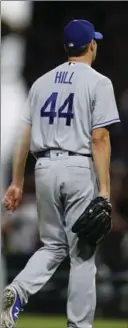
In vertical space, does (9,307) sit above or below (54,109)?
below

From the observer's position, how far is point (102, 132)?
5980 mm

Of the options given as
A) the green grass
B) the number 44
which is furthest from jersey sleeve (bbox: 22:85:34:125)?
the green grass

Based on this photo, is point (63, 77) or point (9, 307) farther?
point (63, 77)

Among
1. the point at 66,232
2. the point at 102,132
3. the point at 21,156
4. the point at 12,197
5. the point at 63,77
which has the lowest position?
the point at 66,232

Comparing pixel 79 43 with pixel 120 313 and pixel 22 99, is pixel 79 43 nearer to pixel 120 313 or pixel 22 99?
pixel 120 313

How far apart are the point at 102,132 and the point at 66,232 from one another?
0.65m

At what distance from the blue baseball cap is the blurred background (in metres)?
3.69

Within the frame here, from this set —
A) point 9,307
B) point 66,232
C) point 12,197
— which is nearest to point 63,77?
point 12,197

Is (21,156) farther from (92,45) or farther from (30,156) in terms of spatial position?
(30,156)

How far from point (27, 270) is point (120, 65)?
23.8ft

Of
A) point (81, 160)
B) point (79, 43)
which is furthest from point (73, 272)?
point (79, 43)

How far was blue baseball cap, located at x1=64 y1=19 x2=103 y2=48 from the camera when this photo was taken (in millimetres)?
6180

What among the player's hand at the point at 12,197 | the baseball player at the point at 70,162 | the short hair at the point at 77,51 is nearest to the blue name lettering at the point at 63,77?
the baseball player at the point at 70,162

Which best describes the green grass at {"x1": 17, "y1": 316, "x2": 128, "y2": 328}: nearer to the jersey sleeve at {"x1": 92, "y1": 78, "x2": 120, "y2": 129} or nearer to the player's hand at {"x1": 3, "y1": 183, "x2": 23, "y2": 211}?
the player's hand at {"x1": 3, "y1": 183, "x2": 23, "y2": 211}
